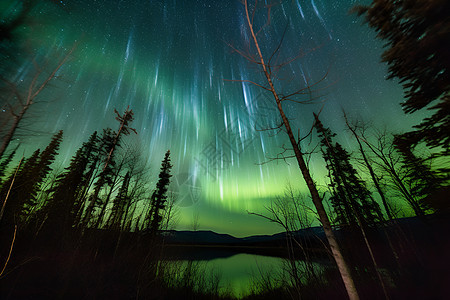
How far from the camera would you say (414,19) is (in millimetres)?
5668

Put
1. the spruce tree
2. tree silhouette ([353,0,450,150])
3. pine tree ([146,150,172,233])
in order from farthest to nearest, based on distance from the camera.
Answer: pine tree ([146,150,172,233]) < the spruce tree < tree silhouette ([353,0,450,150])

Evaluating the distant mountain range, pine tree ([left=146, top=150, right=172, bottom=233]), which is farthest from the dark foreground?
pine tree ([left=146, top=150, right=172, bottom=233])

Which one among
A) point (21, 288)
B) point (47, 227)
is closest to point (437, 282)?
point (21, 288)

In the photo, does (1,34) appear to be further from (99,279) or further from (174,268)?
(174,268)

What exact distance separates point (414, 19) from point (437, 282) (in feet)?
46.9

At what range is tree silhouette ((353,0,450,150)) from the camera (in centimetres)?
525

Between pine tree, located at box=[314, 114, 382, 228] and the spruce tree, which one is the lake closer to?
pine tree, located at box=[314, 114, 382, 228]

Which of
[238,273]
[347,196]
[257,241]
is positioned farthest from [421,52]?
[257,241]

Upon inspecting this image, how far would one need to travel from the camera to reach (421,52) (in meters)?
5.82

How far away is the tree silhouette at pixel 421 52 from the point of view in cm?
525

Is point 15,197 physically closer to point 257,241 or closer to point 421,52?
point 421,52

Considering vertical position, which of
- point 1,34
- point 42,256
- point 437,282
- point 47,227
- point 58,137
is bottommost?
point 437,282

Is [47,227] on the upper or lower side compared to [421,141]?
Result: lower

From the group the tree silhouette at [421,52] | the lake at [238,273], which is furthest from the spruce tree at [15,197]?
the tree silhouette at [421,52]
